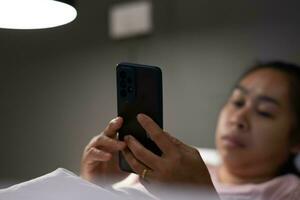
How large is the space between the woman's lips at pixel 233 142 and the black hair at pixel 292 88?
10 cm

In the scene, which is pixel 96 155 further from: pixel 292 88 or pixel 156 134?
pixel 292 88

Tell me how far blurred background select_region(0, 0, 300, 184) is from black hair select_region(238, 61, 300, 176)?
0.02 m

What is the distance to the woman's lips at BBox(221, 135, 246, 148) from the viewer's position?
0.80m

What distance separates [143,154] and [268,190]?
36cm

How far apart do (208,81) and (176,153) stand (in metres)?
0.36

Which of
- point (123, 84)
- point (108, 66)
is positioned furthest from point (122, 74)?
point (108, 66)

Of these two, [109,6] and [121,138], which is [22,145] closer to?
[121,138]

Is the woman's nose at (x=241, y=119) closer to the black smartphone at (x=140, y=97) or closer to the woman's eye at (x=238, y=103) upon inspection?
the woman's eye at (x=238, y=103)

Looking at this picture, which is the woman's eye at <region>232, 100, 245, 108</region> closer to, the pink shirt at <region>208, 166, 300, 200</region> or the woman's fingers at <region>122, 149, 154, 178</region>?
the pink shirt at <region>208, 166, 300, 200</region>

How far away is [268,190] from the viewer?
78 cm

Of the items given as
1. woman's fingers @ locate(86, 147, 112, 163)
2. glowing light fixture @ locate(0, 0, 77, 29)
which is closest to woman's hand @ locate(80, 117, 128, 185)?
woman's fingers @ locate(86, 147, 112, 163)

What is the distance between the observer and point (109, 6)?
0.74 metres

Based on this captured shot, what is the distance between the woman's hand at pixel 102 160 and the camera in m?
0.54

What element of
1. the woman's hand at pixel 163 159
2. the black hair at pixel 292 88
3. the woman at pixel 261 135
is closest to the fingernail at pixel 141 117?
the woman's hand at pixel 163 159
